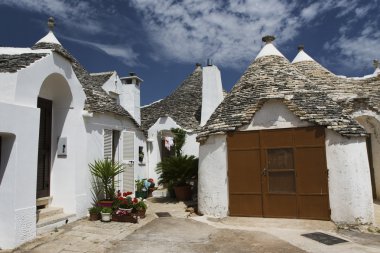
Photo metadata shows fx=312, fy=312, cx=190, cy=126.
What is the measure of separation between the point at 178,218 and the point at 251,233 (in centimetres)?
279

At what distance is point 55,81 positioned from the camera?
9586mm

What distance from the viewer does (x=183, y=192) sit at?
1414 centimetres

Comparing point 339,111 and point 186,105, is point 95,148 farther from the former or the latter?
point 186,105

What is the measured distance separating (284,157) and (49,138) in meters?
7.50

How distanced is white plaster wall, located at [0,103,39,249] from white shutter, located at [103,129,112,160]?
3.99 metres

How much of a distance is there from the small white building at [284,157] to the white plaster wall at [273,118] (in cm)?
3

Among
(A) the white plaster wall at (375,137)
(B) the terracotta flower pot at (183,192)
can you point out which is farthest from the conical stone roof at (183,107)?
(A) the white plaster wall at (375,137)

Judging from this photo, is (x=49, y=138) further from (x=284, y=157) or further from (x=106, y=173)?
(x=284, y=157)

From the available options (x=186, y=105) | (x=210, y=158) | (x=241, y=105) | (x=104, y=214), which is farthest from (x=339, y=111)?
(x=186, y=105)

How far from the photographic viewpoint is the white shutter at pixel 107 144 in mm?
11680

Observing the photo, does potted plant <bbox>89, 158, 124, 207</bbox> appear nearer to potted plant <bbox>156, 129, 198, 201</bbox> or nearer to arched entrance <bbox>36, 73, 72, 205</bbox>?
arched entrance <bbox>36, 73, 72, 205</bbox>

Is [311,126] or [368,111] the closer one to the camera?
[311,126]

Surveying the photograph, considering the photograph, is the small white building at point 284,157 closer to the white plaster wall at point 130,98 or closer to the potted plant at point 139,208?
the potted plant at point 139,208

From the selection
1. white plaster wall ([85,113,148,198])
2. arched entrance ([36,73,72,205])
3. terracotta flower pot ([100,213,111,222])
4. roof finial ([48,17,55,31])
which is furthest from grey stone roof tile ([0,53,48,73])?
roof finial ([48,17,55,31])
